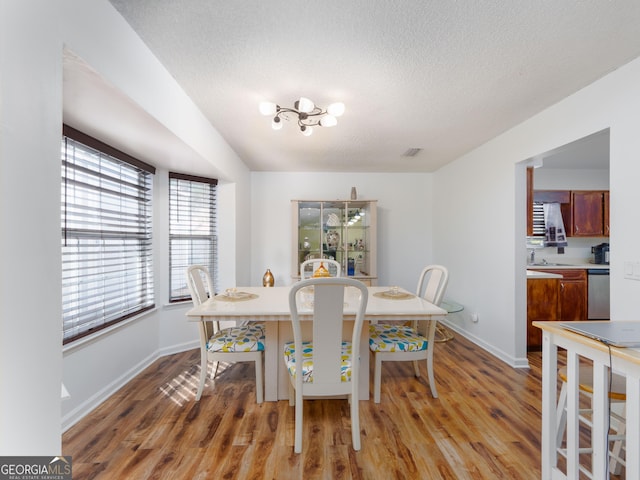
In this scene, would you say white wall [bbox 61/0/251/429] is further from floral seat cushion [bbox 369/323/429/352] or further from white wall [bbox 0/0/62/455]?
floral seat cushion [bbox 369/323/429/352]

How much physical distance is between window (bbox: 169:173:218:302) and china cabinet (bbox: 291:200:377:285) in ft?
3.75

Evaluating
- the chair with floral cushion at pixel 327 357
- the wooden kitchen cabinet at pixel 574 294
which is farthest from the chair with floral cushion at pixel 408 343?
the wooden kitchen cabinet at pixel 574 294

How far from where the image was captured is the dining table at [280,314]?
1.94 meters

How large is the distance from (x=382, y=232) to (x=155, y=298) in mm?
3206

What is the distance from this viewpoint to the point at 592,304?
3.89 m

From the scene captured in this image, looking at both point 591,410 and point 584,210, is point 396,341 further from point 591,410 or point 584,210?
point 584,210

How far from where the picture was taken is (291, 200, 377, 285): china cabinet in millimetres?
4238

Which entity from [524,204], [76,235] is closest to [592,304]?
[524,204]

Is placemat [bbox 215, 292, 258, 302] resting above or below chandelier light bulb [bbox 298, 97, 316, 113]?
below

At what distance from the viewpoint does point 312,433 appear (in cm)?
184

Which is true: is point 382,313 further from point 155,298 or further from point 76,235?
point 155,298

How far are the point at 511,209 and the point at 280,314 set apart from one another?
7.97ft

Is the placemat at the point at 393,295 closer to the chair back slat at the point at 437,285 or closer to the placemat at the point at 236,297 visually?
the chair back slat at the point at 437,285

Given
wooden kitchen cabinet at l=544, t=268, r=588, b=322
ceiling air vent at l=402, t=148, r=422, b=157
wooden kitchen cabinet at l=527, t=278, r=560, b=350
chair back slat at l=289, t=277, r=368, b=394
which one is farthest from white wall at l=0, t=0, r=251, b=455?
wooden kitchen cabinet at l=544, t=268, r=588, b=322
